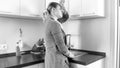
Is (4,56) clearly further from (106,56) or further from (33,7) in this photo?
(106,56)

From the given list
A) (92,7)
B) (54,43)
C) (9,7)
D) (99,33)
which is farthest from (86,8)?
(9,7)

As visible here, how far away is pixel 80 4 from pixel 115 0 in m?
0.51

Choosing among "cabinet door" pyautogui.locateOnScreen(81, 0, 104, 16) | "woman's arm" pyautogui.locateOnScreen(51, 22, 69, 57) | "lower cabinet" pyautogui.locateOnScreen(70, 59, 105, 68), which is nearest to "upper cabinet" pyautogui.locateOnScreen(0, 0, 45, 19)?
"woman's arm" pyautogui.locateOnScreen(51, 22, 69, 57)

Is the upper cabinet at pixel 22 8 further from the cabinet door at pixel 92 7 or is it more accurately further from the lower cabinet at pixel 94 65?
the lower cabinet at pixel 94 65

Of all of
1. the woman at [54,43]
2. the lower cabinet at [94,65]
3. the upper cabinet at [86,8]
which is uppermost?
the upper cabinet at [86,8]

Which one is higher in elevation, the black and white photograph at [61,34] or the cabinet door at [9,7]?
the cabinet door at [9,7]

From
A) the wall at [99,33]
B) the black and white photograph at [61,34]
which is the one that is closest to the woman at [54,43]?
the black and white photograph at [61,34]

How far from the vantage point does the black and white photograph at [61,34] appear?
1382 millimetres

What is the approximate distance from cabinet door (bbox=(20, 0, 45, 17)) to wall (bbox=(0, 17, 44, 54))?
0.30m

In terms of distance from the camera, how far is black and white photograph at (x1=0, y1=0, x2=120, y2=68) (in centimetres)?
138

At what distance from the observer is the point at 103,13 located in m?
1.68

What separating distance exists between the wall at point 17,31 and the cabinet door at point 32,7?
0.30 metres

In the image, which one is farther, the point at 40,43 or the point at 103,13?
the point at 40,43

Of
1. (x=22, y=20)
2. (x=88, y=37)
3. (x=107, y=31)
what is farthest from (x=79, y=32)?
(x=22, y=20)
